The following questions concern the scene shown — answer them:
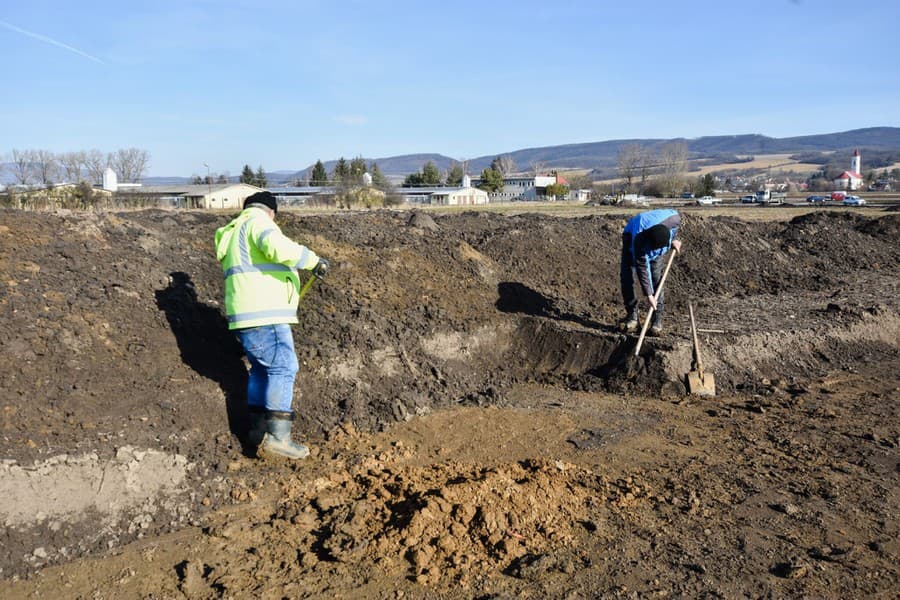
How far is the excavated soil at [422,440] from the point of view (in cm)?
384

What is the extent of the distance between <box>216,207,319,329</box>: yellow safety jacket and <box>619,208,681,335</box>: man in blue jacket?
435 cm

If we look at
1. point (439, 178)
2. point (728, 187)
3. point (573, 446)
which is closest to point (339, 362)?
point (573, 446)

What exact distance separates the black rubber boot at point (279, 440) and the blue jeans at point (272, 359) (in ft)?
0.22

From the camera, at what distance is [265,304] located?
4.97 meters

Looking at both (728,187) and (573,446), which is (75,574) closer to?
(573,446)

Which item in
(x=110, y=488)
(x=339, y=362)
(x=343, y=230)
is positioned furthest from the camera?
(x=343, y=230)

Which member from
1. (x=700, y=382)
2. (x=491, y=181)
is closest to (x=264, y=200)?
(x=700, y=382)

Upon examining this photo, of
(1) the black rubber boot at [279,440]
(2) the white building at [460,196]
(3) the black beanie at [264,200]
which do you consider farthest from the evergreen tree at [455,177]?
(1) the black rubber boot at [279,440]

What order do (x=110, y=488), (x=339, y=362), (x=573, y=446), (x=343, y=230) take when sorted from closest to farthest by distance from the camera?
(x=110, y=488) < (x=573, y=446) < (x=339, y=362) < (x=343, y=230)

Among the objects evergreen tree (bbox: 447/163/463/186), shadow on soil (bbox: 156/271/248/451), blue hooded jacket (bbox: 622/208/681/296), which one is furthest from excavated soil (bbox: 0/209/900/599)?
evergreen tree (bbox: 447/163/463/186)

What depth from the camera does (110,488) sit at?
4.38 metres

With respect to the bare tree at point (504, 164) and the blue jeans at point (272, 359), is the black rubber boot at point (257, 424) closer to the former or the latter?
the blue jeans at point (272, 359)

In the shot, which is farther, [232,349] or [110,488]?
[232,349]

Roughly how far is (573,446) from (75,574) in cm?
377
